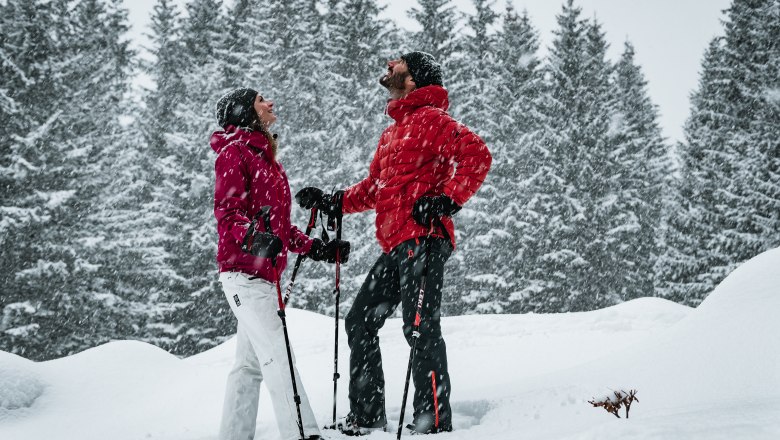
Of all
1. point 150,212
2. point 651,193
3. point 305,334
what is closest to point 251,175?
point 305,334

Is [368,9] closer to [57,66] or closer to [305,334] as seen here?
[57,66]

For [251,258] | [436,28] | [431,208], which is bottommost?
[251,258]

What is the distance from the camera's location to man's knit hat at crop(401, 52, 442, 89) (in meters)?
3.87

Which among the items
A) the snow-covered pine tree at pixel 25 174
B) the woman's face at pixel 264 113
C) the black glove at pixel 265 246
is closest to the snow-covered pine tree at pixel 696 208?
the woman's face at pixel 264 113

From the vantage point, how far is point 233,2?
80.4 ft

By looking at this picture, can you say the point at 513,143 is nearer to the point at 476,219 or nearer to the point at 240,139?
the point at 476,219

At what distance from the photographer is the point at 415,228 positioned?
11.6 ft

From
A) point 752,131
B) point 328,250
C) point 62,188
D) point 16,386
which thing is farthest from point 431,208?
point 752,131

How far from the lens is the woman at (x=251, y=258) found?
125 inches

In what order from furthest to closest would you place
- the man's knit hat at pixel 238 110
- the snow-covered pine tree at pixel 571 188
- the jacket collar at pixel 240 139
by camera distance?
the snow-covered pine tree at pixel 571 188 → the man's knit hat at pixel 238 110 → the jacket collar at pixel 240 139

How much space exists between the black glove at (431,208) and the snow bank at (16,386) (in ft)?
13.6

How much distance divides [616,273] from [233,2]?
20.3 m

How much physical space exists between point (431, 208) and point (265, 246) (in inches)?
39.0

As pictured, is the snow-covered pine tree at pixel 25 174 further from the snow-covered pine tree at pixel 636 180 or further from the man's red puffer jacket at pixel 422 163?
the snow-covered pine tree at pixel 636 180
